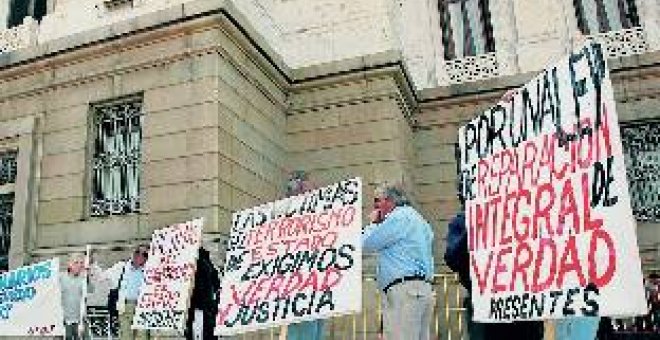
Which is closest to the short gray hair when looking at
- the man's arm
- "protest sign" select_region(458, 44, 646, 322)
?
the man's arm

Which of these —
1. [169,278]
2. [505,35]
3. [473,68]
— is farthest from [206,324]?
[505,35]

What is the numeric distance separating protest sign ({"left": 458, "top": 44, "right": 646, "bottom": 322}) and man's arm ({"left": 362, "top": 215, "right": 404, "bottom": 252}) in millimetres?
1288

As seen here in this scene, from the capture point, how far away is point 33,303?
8.08m

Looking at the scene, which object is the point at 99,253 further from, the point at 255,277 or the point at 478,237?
the point at 478,237

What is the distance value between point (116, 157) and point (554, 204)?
28.9 feet

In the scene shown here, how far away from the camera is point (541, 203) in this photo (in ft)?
13.4

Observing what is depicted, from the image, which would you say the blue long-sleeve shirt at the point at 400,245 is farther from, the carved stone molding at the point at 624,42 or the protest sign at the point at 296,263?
the carved stone molding at the point at 624,42

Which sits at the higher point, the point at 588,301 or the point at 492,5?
the point at 492,5

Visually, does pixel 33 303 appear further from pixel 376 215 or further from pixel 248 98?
pixel 248 98

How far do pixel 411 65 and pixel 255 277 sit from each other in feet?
32.9

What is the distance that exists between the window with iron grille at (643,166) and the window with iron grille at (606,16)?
7.77 ft

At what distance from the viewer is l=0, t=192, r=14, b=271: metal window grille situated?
11.7 meters

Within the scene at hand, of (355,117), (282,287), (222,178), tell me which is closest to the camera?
(282,287)

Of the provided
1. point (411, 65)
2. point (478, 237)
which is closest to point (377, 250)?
point (478, 237)
